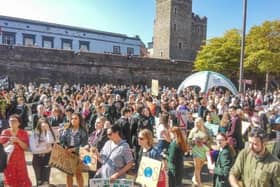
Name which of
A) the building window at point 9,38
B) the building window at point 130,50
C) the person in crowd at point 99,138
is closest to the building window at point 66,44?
the building window at point 9,38

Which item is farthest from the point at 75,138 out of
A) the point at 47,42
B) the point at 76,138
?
the point at 47,42

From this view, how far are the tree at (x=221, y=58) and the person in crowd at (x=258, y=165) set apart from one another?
37.7m

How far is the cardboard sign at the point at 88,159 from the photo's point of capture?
6164 millimetres

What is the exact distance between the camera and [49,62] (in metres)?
33.2

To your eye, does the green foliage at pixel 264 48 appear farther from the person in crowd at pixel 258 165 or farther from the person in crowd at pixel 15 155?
the person in crowd at pixel 258 165

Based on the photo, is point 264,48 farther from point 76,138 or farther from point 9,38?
point 76,138

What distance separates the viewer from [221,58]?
42000 mm

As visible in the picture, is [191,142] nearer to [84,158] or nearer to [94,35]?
[84,158]

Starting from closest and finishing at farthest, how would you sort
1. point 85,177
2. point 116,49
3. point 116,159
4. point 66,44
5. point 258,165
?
point 258,165 → point 116,159 → point 85,177 → point 66,44 → point 116,49

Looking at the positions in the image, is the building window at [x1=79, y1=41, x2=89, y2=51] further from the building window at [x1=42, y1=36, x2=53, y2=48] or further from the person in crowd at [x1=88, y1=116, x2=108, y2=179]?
the person in crowd at [x1=88, y1=116, x2=108, y2=179]

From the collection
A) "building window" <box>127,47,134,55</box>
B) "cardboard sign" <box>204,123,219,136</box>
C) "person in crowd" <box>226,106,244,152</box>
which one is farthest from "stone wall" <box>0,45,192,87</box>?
"person in crowd" <box>226,106,244,152</box>

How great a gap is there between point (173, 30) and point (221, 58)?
685 inches

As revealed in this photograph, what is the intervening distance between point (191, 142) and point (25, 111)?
19.3 feet

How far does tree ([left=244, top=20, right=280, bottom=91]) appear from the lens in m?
40.0
